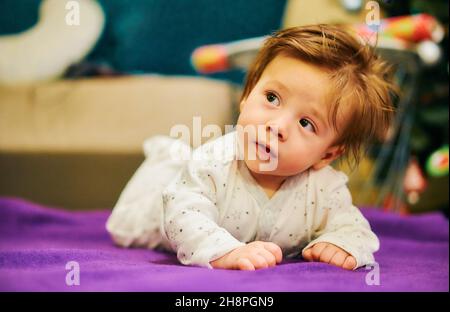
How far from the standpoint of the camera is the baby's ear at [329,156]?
0.69 meters

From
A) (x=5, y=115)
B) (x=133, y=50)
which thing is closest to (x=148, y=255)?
(x=5, y=115)

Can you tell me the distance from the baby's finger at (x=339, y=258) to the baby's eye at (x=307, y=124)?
15 cm

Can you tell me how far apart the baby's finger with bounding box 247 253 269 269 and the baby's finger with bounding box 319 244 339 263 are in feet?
0.32

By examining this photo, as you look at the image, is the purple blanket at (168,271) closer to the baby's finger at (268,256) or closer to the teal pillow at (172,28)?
the baby's finger at (268,256)

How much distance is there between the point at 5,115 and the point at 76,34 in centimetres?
24

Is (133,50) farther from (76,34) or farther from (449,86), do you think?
(449,86)

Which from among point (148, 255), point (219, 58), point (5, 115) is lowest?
point (148, 255)

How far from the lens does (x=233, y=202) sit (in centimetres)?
67

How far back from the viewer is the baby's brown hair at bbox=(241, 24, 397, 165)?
633 millimetres

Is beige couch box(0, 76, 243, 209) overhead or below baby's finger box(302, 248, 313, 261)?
overhead

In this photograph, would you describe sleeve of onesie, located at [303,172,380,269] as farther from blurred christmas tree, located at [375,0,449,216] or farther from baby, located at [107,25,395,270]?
blurred christmas tree, located at [375,0,449,216]

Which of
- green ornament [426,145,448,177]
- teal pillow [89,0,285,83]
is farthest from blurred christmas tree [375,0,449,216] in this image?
teal pillow [89,0,285,83]

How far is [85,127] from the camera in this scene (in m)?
1.21

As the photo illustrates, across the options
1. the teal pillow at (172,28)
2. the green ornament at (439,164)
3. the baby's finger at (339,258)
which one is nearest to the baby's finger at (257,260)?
the baby's finger at (339,258)
